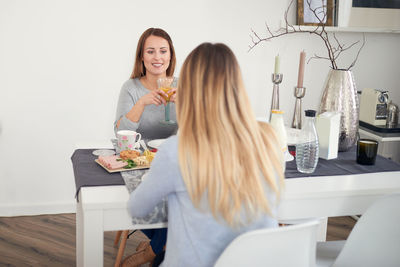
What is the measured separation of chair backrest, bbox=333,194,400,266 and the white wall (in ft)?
6.35

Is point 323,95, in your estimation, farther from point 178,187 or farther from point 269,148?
point 178,187

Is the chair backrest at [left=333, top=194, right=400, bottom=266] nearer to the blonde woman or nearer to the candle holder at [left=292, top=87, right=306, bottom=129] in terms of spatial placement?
the blonde woman

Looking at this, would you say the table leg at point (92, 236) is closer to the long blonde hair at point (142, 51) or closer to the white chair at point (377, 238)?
the white chair at point (377, 238)

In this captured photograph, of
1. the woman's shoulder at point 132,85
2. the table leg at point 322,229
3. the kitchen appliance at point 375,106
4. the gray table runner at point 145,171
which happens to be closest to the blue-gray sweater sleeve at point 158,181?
the gray table runner at point 145,171

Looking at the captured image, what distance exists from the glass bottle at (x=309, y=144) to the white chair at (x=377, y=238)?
0.37 metres

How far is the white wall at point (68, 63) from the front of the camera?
292cm

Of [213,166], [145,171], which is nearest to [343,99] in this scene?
[145,171]

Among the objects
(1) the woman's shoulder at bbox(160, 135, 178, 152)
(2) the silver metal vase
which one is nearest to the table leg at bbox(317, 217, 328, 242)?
(2) the silver metal vase

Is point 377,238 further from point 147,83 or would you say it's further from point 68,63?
point 68,63

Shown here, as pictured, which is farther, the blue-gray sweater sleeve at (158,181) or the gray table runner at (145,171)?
the gray table runner at (145,171)

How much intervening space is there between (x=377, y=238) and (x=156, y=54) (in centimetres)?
149

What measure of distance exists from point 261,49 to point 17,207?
1958 millimetres

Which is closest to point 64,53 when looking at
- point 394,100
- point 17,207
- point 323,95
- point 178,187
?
point 17,207

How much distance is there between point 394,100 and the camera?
368cm
